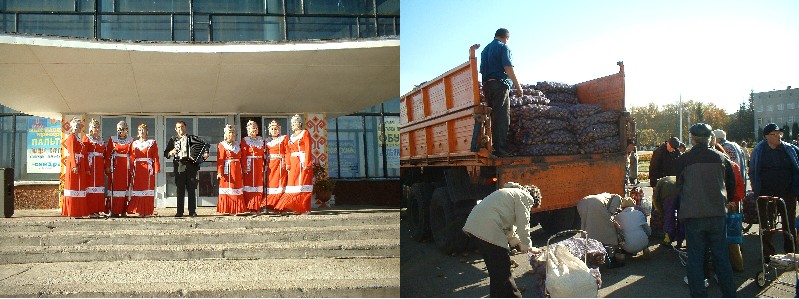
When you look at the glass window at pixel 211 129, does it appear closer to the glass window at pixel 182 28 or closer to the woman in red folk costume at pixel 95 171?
the glass window at pixel 182 28

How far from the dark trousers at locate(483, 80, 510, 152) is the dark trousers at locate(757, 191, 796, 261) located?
179 cm

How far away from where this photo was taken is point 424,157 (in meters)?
3.61

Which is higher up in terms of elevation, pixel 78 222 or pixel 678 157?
pixel 678 157

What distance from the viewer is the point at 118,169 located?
254 inches

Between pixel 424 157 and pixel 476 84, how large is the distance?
2.59 feet

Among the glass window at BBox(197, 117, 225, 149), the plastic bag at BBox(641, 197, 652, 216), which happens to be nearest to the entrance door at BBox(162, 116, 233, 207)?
the glass window at BBox(197, 117, 225, 149)

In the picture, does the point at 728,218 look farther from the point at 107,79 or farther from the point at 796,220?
the point at 107,79

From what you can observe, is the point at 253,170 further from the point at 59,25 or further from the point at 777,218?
the point at 777,218

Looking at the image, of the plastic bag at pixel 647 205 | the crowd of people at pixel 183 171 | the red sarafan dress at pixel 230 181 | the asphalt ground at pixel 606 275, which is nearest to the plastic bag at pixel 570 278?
the asphalt ground at pixel 606 275

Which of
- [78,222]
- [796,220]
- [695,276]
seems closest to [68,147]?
[78,222]

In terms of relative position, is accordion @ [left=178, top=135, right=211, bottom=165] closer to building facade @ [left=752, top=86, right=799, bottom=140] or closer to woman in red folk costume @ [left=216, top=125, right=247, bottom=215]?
woman in red folk costume @ [left=216, top=125, right=247, bottom=215]

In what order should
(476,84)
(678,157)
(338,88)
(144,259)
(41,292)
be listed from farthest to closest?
(338,88) < (144,259) < (41,292) < (678,157) < (476,84)

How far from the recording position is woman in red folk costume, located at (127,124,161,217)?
21.2 feet

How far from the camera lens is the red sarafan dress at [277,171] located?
647 centimetres
